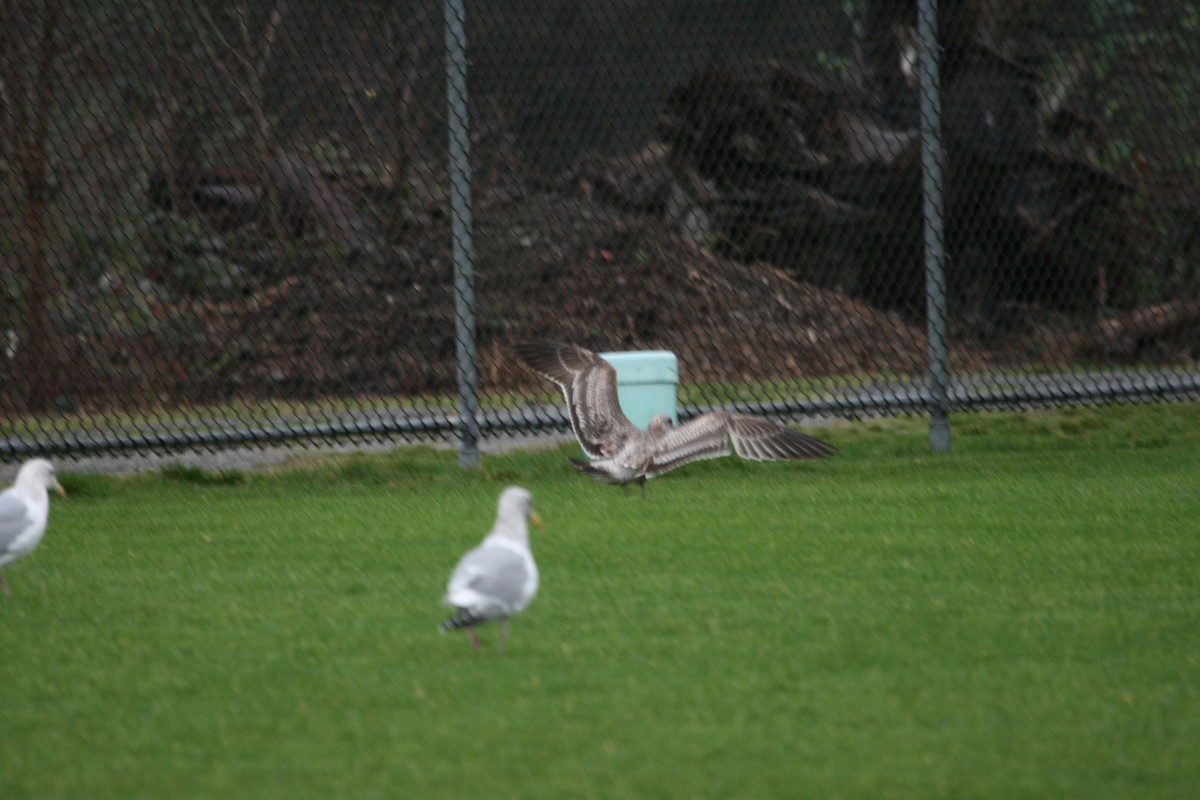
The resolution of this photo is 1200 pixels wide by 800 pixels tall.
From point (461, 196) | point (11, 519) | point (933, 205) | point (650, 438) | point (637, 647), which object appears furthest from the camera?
point (933, 205)

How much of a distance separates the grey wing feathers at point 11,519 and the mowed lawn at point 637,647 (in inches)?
9.1

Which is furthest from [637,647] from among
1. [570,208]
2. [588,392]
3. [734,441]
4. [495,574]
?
[570,208]

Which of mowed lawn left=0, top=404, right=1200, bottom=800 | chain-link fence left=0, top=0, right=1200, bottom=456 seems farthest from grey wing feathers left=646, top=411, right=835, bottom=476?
chain-link fence left=0, top=0, right=1200, bottom=456

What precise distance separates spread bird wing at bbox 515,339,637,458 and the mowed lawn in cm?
28

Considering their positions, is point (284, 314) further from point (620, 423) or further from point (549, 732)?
point (549, 732)

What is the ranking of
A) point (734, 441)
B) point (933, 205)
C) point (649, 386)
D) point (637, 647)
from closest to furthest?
point (637, 647), point (734, 441), point (933, 205), point (649, 386)

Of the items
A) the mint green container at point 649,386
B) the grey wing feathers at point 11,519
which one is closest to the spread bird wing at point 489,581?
the grey wing feathers at point 11,519

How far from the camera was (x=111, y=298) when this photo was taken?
317 inches

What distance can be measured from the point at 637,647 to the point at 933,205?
14.7 ft

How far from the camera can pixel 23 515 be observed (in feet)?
16.7

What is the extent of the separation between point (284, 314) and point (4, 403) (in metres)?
1.62

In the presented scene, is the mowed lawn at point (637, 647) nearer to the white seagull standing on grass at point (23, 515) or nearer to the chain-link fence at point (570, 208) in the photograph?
the white seagull standing on grass at point (23, 515)

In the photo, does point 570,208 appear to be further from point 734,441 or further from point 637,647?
point 637,647

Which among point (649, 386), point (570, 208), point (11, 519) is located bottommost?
point (11, 519)
